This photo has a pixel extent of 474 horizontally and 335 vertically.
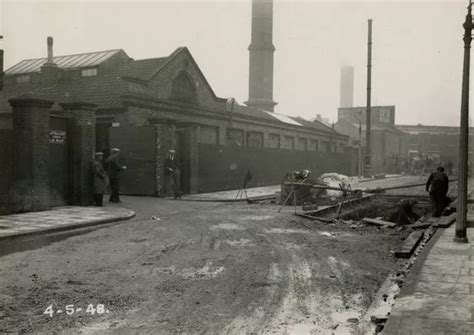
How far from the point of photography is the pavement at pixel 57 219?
9242mm

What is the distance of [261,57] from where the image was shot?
45.5m

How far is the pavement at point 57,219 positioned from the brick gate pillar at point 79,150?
64 cm

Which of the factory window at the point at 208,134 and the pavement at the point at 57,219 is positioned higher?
the factory window at the point at 208,134

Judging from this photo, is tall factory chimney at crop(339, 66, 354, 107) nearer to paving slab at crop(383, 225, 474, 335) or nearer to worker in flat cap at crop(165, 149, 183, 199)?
worker in flat cap at crop(165, 149, 183, 199)

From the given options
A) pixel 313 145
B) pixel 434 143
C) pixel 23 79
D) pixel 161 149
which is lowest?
pixel 161 149

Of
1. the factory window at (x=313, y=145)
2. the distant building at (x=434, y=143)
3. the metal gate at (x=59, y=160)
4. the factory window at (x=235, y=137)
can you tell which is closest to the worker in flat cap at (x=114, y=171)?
the metal gate at (x=59, y=160)

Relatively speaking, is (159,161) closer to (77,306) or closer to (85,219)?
(85,219)

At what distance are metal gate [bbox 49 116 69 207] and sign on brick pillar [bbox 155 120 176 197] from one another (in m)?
4.41

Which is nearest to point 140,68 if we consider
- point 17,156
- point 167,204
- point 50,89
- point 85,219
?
point 50,89

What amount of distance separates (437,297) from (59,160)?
1125 cm

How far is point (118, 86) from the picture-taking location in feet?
72.9

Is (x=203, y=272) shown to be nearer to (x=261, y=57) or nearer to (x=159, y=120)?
(x=159, y=120)

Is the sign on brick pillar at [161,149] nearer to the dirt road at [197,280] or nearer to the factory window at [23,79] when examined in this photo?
the dirt road at [197,280]

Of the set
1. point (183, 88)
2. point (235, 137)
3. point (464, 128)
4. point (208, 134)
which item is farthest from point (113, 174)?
point (235, 137)
